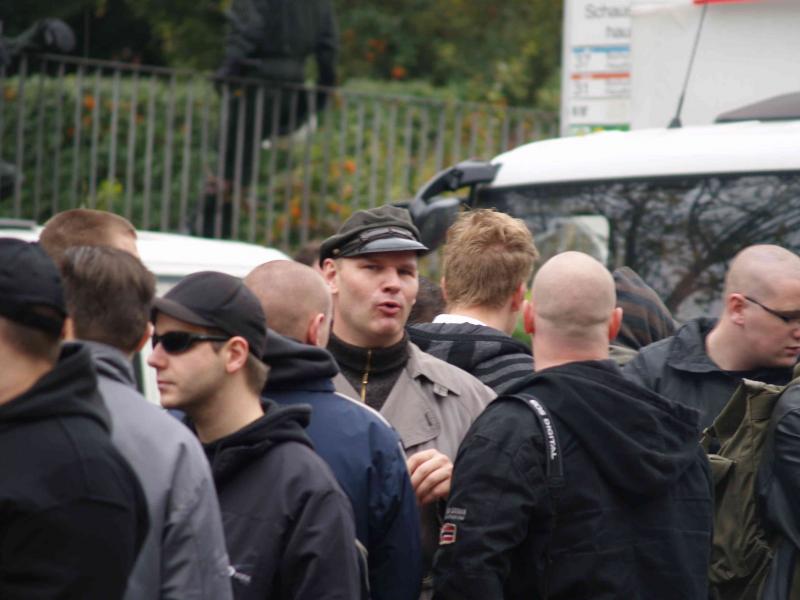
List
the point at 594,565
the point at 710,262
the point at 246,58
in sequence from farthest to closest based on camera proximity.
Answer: the point at 246,58 < the point at 710,262 < the point at 594,565

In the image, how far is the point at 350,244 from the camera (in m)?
4.45

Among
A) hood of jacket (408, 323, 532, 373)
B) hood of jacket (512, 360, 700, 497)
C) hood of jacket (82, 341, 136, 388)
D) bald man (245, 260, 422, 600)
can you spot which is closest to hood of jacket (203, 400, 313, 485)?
bald man (245, 260, 422, 600)

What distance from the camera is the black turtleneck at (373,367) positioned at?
14.2 feet

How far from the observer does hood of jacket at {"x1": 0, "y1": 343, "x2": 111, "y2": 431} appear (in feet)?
9.13

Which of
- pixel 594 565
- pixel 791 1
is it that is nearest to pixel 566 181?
pixel 791 1

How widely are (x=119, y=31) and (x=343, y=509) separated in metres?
14.1

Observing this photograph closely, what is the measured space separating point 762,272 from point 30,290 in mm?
2578

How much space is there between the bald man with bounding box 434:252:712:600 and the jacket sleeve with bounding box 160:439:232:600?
80 centimetres

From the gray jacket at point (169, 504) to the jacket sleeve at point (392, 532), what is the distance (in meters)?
0.67

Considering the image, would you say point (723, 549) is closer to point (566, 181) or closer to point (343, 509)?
point (343, 509)

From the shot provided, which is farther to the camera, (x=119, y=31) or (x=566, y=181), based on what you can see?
(x=119, y=31)

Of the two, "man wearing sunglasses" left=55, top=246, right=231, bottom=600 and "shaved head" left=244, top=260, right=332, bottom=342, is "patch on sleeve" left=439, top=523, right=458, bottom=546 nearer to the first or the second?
"shaved head" left=244, top=260, right=332, bottom=342

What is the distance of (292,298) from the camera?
12.8 ft

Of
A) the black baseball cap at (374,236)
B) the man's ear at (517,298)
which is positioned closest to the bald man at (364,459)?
the black baseball cap at (374,236)
